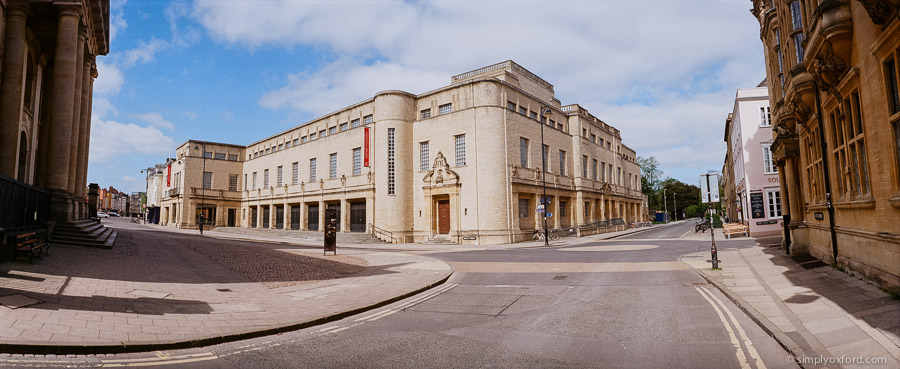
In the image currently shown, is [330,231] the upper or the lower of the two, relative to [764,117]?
lower

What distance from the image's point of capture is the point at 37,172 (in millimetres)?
23031

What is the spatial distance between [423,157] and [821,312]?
106ft

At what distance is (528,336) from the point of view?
6648 mm

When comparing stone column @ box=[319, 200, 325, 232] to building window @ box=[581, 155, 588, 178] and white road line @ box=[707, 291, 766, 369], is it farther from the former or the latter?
white road line @ box=[707, 291, 766, 369]

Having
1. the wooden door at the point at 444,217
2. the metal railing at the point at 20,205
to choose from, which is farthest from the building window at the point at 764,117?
the metal railing at the point at 20,205

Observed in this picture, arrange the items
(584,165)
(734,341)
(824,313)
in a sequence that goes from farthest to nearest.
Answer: (584,165) → (824,313) → (734,341)

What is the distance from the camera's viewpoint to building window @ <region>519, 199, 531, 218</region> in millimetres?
35906

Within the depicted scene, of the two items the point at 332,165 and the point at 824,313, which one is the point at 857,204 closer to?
the point at 824,313

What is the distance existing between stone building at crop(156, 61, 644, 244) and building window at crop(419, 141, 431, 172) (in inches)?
3.8

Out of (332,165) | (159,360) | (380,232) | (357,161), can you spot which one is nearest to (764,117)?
(380,232)

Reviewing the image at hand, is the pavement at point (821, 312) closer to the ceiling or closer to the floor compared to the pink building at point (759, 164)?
closer to the floor

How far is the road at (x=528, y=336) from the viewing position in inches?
213

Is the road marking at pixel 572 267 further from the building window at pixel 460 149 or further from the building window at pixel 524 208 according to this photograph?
the building window at pixel 524 208

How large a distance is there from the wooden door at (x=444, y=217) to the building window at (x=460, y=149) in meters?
3.61
